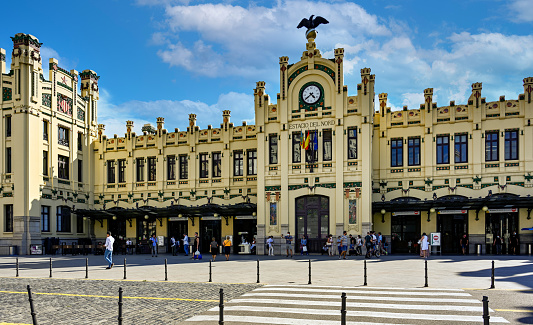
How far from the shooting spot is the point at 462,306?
12.3m

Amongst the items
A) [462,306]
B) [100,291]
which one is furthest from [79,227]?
[462,306]

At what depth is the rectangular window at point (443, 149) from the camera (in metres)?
34.8

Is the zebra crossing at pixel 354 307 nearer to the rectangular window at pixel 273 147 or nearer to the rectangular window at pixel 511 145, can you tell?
the rectangular window at pixel 511 145

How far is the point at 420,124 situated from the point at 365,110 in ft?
14.1

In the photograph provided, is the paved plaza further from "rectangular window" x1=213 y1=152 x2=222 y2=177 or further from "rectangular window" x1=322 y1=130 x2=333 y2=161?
"rectangular window" x1=213 y1=152 x2=222 y2=177

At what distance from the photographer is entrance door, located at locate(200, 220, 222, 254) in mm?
39812

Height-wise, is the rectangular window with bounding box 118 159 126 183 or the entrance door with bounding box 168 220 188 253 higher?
the rectangular window with bounding box 118 159 126 183

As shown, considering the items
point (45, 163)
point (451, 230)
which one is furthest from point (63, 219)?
point (451, 230)

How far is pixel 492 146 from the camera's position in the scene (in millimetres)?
33781

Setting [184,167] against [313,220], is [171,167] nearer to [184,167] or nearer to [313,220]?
[184,167]

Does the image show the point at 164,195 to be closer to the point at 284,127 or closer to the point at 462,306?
the point at 284,127

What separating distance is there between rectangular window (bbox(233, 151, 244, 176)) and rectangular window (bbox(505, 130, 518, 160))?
1938 centimetres

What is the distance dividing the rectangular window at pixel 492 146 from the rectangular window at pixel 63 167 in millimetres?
32705

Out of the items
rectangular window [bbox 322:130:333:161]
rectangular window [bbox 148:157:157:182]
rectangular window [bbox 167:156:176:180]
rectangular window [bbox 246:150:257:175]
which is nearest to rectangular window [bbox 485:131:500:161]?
rectangular window [bbox 322:130:333:161]
